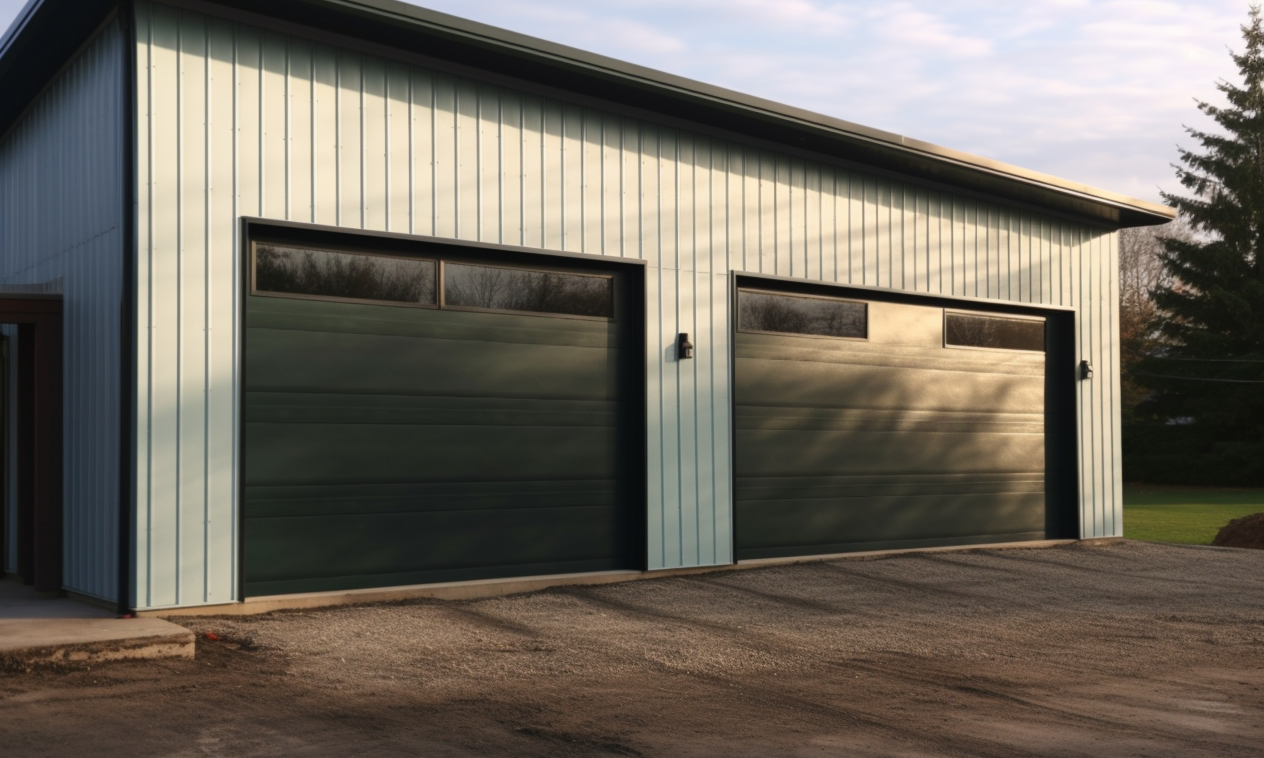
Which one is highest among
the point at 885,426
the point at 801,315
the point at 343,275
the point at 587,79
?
the point at 587,79

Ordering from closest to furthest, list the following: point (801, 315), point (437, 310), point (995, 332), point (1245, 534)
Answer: point (437, 310) → point (801, 315) → point (995, 332) → point (1245, 534)

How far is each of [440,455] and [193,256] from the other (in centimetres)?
265

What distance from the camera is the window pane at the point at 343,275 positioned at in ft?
30.5

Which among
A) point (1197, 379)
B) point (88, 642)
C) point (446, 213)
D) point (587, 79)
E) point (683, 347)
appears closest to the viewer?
point (88, 642)

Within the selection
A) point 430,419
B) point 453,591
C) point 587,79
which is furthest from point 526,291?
point 453,591

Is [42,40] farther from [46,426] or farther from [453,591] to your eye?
[453,591]

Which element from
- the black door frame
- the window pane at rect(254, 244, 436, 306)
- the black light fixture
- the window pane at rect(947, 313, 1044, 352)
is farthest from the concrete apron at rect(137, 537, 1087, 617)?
the window pane at rect(947, 313, 1044, 352)

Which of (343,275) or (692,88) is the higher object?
(692,88)

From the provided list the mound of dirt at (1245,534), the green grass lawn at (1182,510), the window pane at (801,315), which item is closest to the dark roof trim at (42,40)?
the window pane at (801,315)

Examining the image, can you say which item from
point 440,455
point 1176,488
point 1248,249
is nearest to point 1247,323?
point 1248,249

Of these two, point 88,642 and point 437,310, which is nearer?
point 88,642

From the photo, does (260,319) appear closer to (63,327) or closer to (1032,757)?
(63,327)

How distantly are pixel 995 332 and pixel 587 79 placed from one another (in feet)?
23.0

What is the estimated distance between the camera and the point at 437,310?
1020cm
